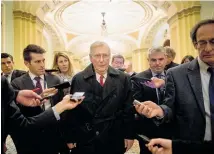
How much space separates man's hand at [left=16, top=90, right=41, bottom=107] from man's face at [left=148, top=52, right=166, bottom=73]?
172 centimetres

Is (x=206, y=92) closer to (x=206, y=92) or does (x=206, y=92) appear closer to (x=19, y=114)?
(x=206, y=92)

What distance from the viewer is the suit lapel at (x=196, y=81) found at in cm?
192

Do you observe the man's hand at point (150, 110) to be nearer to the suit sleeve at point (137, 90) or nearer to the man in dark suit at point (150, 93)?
the man in dark suit at point (150, 93)

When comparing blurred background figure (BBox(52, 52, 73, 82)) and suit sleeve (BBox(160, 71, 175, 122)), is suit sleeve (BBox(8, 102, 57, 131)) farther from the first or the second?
blurred background figure (BBox(52, 52, 73, 82))

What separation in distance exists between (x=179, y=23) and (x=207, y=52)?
798 cm

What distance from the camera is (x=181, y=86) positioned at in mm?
2021

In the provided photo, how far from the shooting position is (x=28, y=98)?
2441 mm

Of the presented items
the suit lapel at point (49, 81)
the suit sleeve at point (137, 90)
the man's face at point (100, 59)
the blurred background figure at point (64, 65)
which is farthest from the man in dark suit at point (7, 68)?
the suit sleeve at point (137, 90)

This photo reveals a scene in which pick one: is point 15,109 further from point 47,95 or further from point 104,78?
point 104,78

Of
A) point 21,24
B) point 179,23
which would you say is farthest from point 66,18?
point 179,23

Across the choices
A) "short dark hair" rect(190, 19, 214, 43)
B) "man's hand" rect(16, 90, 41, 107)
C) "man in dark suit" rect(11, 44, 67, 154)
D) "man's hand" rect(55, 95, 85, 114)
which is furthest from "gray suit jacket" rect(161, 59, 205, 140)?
"man in dark suit" rect(11, 44, 67, 154)

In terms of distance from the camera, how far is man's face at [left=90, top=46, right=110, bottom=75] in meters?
2.95

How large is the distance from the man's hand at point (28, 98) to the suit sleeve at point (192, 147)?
134 cm

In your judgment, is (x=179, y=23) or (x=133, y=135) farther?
(x=179, y=23)
